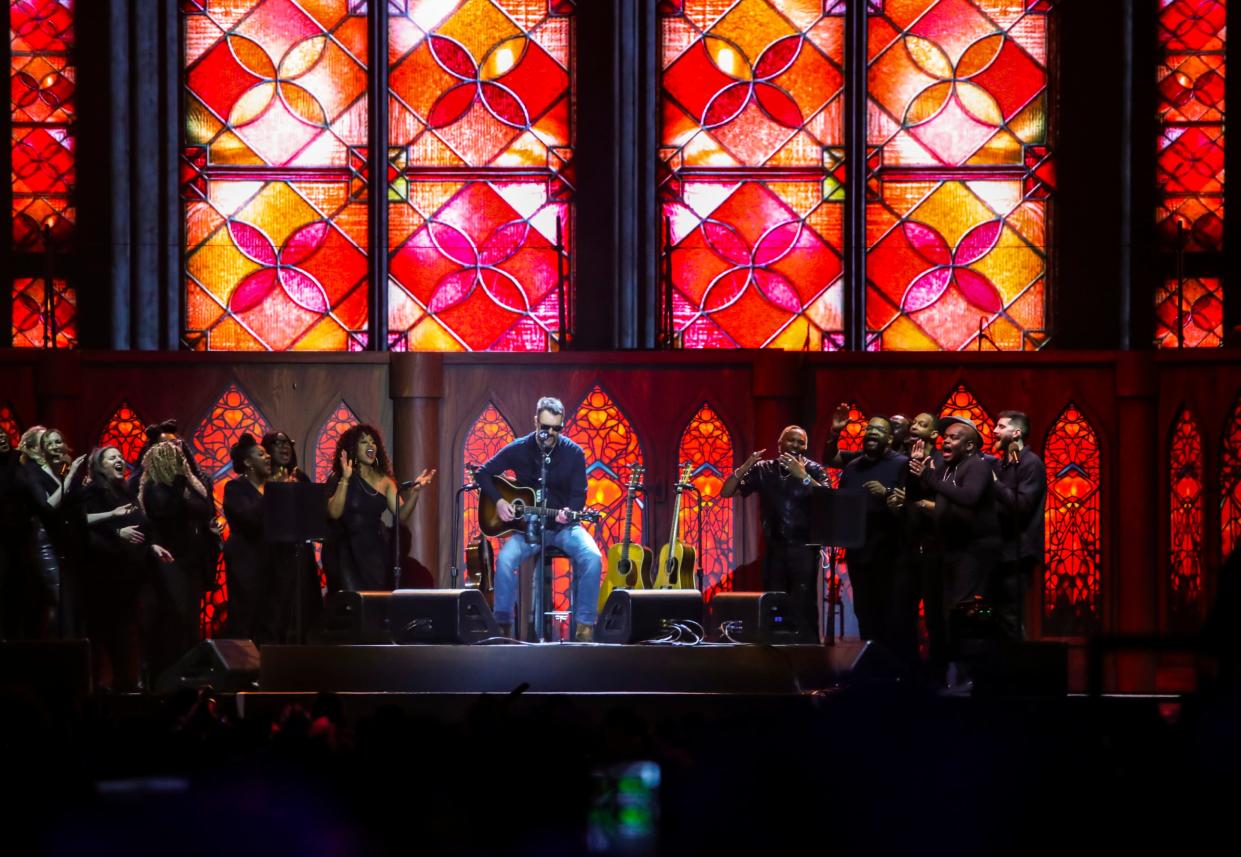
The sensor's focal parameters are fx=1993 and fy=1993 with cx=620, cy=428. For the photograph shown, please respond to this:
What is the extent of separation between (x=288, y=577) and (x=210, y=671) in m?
0.98

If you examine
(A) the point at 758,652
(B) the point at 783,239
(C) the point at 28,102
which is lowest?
(A) the point at 758,652

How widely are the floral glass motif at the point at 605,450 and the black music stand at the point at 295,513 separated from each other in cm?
248

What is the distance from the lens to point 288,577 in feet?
33.7

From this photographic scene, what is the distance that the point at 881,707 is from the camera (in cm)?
426

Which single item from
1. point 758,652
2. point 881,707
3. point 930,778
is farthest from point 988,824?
point 758,652

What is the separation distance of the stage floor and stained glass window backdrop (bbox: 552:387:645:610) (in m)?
2.69

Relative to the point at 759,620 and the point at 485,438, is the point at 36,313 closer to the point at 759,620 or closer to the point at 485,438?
the point at 485,438

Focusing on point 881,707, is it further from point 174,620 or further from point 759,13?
point 759,13

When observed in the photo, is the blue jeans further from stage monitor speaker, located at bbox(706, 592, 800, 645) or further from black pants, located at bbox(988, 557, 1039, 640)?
black pants, located at bbox(988, 557, 1039, 640)

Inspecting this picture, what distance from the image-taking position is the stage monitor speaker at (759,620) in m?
9.69

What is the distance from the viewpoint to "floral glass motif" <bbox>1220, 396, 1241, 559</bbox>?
11078mm

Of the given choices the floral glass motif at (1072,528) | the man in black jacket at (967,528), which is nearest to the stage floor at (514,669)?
the man in black jacket at (967,528)

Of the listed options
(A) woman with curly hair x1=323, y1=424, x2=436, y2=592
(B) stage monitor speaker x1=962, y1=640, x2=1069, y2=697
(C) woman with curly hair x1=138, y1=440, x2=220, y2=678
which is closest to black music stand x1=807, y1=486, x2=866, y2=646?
(B) stage monitor speaker x1=962, y1=640, x2=1069, y2=697

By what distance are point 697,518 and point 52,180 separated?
467 cm
